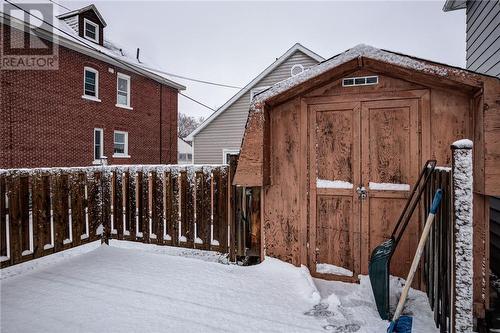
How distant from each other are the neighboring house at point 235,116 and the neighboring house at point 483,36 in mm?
7980

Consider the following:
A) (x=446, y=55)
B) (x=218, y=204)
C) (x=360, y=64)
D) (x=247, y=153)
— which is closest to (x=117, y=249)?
(x=218, y=204)

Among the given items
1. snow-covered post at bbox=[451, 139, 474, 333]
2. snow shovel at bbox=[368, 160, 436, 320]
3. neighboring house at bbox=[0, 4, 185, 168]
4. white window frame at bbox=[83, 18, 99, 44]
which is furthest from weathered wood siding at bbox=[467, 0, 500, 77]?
white window frame at bbox=[83, 18, 99, 44]

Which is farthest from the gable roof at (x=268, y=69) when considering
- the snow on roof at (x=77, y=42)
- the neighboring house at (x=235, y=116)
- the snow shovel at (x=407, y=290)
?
the snow shovel at (x=407, y=290)

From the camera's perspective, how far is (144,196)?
5.14 meters

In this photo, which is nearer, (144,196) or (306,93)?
(306,93)

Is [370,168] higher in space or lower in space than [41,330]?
higher

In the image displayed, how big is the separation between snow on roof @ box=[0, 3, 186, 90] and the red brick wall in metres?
0.42

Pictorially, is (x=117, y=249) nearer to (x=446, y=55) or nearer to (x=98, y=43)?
(x=98, y=43)

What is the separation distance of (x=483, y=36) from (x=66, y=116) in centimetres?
1534

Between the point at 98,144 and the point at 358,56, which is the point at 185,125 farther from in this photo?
the point at 358,56

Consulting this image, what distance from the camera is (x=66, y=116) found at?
44.3 feet

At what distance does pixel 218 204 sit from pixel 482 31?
6.16 m

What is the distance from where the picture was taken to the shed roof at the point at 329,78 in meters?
3.20

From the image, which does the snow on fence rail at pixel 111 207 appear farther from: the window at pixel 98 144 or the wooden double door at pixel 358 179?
the window at pixel 98 144
